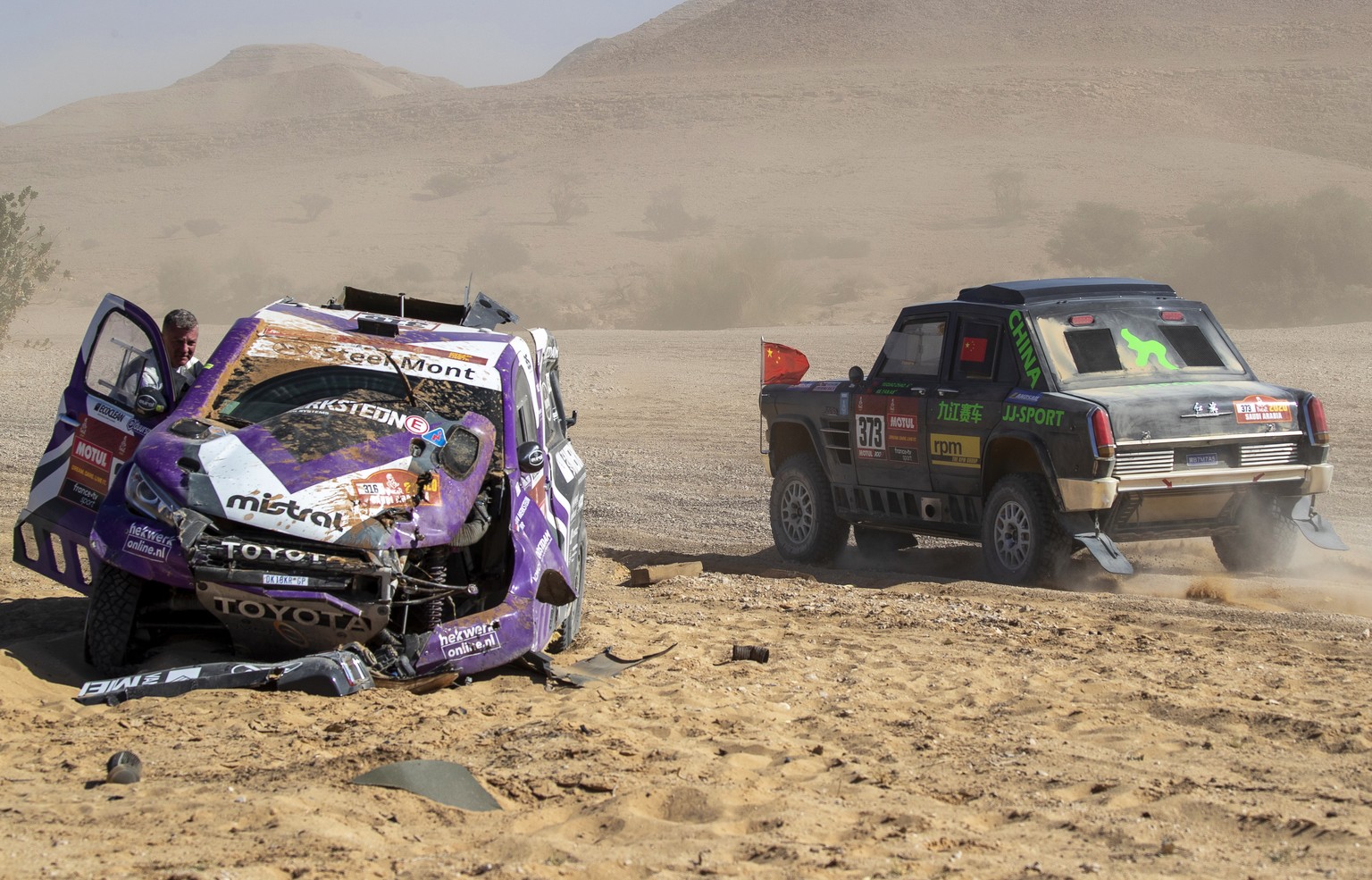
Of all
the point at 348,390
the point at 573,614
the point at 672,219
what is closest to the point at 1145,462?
the point at 573,614

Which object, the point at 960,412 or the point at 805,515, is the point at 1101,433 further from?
the point at 805,515

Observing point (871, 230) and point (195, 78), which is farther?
point (195, 78)

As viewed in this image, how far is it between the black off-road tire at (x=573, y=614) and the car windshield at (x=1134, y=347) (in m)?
3.70

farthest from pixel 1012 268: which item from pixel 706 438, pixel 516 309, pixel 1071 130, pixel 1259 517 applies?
pixel 1259 517

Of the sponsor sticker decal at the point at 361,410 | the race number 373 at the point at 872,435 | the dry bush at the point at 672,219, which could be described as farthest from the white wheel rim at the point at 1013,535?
the dry bush at the point at 672,219

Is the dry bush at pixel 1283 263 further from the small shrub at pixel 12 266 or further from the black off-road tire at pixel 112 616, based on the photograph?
the black off-road tire at pixel 112 616

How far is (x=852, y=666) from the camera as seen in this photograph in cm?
743

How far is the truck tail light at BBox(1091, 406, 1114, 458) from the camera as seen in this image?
937cm

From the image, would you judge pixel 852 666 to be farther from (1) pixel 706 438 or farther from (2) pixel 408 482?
(1) pixel 706 438

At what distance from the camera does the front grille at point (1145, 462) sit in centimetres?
949

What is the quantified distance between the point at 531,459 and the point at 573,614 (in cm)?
113

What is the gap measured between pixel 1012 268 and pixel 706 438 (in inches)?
1261

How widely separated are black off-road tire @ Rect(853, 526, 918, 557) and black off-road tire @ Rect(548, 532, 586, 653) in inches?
187

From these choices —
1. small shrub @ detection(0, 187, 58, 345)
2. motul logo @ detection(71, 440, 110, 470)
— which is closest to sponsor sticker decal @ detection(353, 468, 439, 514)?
motul logo @ detection(71, 440, 110, 470)
